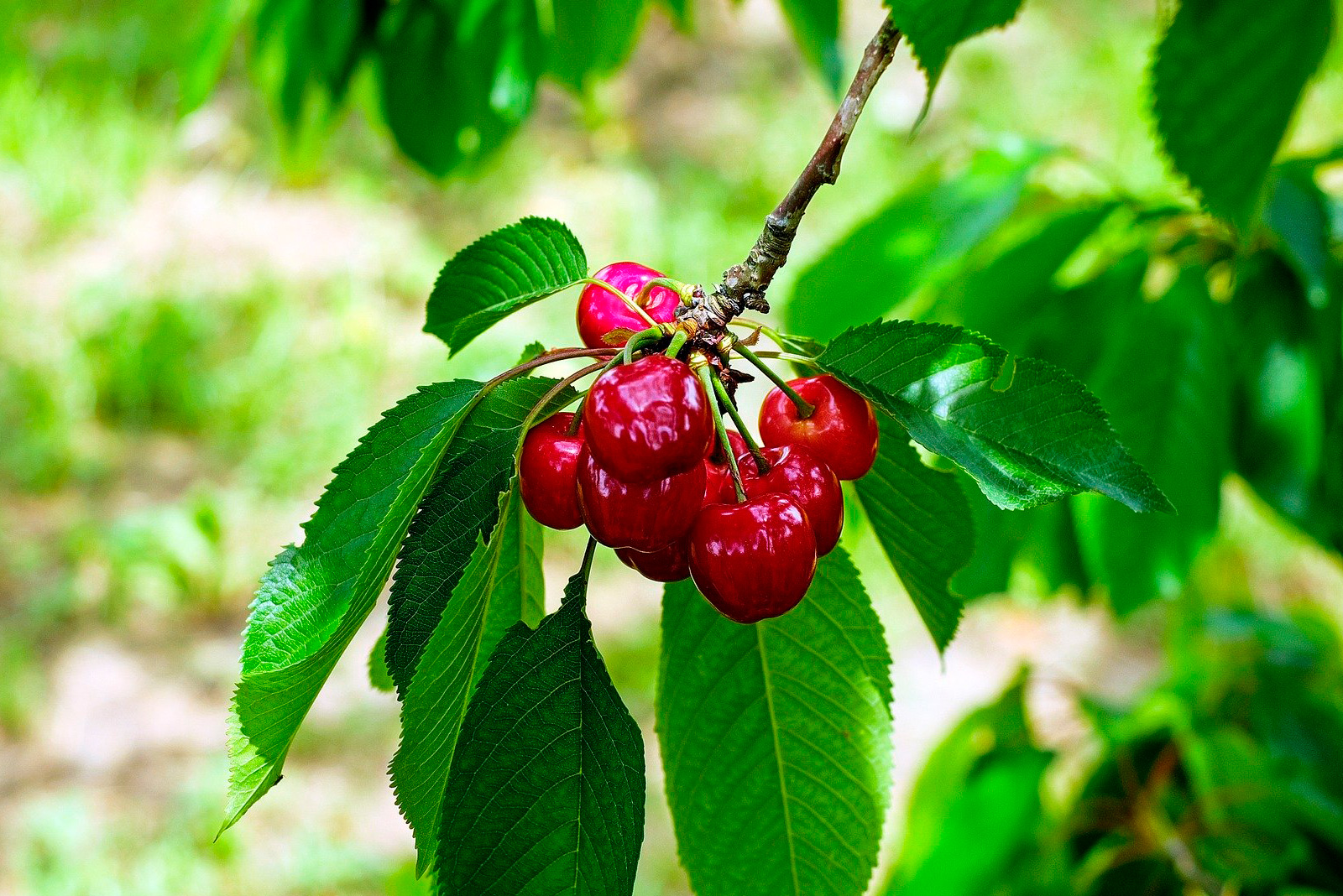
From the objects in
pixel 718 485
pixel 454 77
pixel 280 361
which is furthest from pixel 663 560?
pixel 280 361

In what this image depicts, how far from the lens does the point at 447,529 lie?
0.63 meters

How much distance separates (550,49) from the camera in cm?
124

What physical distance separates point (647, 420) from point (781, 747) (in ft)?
1.00

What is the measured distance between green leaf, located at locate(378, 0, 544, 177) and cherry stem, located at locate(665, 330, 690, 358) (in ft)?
2.18

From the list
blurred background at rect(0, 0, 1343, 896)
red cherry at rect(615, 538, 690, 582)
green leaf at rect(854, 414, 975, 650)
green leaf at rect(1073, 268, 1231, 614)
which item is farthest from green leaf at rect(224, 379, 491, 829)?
blurred background at rect(0, 0, 1343, 896)

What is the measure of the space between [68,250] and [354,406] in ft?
3.79

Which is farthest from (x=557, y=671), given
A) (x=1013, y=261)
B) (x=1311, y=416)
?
(x=1311, y=416)

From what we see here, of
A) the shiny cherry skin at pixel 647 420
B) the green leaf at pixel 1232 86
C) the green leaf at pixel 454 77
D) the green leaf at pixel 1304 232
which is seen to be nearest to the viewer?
the shiny cherry skin at pixel 647 420

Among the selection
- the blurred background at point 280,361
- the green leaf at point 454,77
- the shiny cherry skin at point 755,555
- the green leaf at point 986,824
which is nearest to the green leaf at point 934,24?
the shiny cherry skin at point 755,555

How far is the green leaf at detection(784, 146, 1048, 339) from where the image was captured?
1146 mm

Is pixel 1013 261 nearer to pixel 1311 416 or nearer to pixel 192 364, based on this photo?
pixel 1311 416

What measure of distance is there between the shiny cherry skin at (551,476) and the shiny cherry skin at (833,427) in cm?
13

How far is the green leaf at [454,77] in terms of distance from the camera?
1.21 metres

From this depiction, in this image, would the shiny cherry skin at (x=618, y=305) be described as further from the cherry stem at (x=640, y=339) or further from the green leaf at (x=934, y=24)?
the green leaf at (x=934, y=24)
